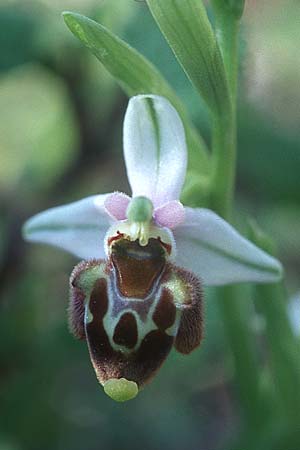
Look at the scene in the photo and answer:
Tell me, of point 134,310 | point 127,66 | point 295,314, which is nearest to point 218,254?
point 134,310

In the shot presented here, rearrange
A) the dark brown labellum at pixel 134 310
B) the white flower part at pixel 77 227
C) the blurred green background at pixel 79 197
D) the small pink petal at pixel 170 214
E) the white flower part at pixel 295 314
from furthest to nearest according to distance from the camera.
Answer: the blurred green background at pixel 79 197, the white flower part at pixel 295 314, the white flower part at pixel 77 227, the small pink petal at pixel 170 214, the dark brown labellum at pixel 134 310

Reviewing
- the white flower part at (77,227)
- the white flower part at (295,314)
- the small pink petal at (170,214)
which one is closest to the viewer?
the small pink petal at (170,214)

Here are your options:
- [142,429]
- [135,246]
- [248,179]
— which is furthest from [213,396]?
[135,246]

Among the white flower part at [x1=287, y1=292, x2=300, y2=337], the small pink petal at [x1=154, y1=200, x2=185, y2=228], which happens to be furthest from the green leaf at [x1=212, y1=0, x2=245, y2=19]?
the white flower part at [x1=287, y1=292, x2=300, y2=337]

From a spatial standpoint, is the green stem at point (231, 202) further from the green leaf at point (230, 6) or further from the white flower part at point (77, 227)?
the white flower part at point (77, 227)

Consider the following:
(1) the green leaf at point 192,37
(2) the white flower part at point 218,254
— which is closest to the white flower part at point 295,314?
(2) the white flower part at point 218,254

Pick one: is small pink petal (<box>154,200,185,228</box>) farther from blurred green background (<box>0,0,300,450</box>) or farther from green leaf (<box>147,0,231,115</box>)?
blurred green background (<box>0,0,300,450</box>)
